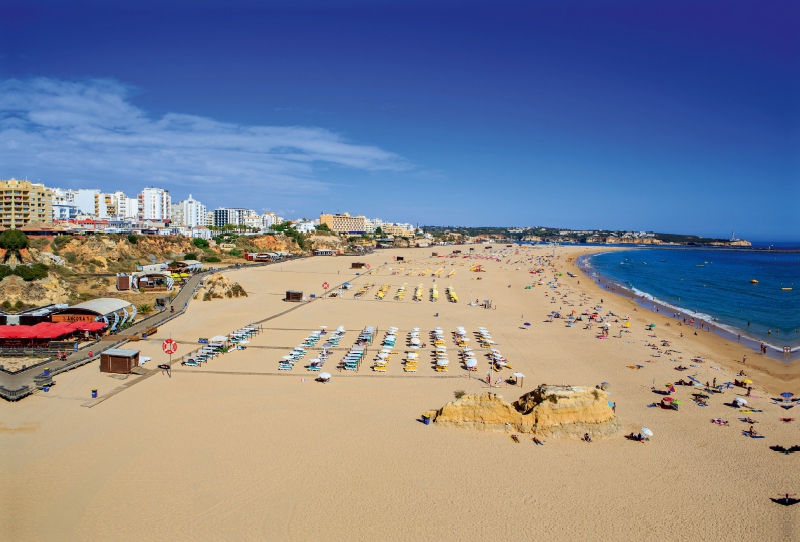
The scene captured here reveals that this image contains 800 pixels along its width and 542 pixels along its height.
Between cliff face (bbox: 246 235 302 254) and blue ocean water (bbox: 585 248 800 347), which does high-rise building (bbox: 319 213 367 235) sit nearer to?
cliff face (bbox: 246 235 302 254)

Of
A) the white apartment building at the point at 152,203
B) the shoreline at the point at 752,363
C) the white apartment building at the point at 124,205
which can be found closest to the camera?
the shoreline at the point at 752,363

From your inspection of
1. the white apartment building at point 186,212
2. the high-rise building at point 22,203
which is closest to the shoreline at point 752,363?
the high-rise building at point 22,203

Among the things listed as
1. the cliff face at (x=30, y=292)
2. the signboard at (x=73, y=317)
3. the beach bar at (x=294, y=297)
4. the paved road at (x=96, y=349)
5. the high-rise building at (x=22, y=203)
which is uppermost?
the high-rise building at (x=22, y=203)

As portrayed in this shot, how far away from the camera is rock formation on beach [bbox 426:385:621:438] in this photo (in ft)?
49.0

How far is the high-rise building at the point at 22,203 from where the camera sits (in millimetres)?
65875

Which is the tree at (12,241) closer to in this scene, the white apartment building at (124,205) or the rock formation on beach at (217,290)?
the rock formation on beach at (217,290)

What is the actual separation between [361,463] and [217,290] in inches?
1161

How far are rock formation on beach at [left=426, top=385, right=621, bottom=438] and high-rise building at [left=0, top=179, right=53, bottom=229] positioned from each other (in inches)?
2945

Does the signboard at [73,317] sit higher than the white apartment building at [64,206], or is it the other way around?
the white apartment building at [64,206]

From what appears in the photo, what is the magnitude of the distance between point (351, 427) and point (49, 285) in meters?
29.7

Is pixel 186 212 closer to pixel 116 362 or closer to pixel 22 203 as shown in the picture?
pixel 22 203

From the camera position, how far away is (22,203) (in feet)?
221

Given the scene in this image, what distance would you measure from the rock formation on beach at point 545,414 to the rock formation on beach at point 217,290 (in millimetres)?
28043

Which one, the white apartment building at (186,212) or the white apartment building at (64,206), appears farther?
the white apartment building at (186,212)
